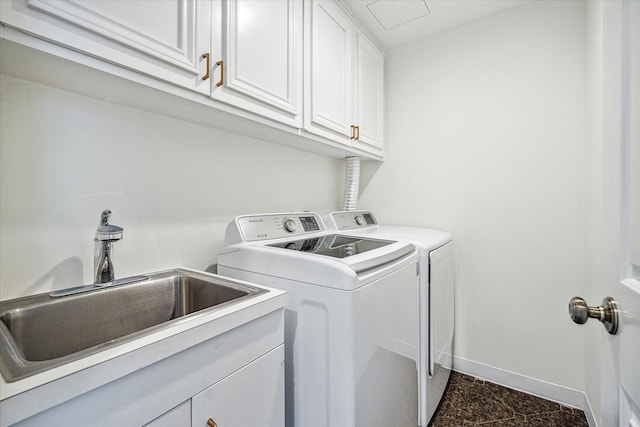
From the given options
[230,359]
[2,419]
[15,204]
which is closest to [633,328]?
[230,359]

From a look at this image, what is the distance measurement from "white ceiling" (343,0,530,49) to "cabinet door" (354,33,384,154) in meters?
0.13

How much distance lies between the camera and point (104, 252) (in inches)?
39.1

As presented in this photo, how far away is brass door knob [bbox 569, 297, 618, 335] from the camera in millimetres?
578

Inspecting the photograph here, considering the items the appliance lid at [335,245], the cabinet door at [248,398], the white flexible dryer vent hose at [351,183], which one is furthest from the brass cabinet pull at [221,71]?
the white flexible dryer vent hose at [351,183]

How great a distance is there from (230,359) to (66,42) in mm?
931

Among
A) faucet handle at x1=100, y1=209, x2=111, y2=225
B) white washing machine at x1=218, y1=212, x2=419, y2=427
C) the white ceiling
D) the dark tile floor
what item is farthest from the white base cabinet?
the white ceiling

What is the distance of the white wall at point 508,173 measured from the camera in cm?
175

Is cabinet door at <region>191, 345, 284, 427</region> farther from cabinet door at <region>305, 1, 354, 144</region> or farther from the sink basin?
cabinet door at <region>305, 1, 354, 144</region>

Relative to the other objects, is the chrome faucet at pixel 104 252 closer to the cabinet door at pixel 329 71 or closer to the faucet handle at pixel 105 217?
the faucet handle at pixel 105 217

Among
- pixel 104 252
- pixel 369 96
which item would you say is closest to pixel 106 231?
pixel 104 252

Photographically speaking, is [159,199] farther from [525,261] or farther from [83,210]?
[525,261]

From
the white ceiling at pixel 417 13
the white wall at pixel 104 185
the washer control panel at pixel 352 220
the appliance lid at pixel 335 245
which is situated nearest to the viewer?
the white wall at pixel 104 185

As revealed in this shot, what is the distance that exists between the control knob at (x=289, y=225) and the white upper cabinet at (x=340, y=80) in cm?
53

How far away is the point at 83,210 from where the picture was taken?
3.39 feet
